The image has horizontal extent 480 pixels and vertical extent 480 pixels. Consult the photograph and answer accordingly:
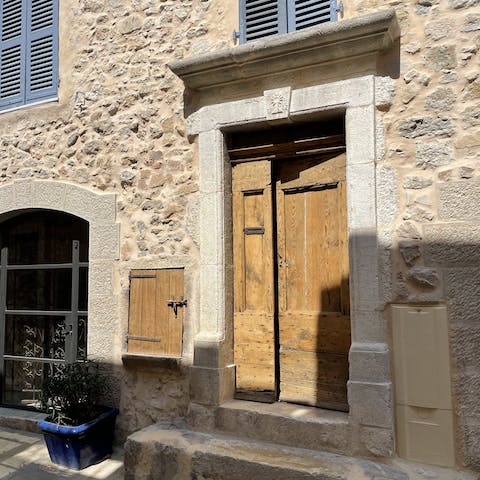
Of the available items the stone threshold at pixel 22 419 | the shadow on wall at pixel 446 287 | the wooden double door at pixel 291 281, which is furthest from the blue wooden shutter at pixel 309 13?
the stone threshold at pixel 22 419

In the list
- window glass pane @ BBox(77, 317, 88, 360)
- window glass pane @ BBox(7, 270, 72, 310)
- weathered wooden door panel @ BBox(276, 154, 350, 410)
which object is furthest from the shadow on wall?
window glass pane @ BBox(7, 270, 72, 310)

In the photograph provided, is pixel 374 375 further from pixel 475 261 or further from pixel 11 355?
pixel 11 355

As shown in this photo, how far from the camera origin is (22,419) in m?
4.25

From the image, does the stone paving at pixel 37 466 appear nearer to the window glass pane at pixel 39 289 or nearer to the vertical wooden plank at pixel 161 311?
the vertical wooden plank at pixel 161 311

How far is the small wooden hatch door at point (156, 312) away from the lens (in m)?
3.50

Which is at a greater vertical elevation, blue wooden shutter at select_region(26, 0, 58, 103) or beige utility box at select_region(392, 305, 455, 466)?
blue wooden shutter at select_region(26, 0, 58, 103)

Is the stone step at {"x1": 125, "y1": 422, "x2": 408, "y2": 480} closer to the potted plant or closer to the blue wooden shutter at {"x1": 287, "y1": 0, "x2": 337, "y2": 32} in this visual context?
the potted plant

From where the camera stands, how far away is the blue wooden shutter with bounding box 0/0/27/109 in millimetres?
4582

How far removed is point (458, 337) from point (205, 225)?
1.82m

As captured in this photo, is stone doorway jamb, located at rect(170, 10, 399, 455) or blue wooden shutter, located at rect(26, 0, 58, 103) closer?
stone doorway jamb, located at rect(170, 10, 399, 455)

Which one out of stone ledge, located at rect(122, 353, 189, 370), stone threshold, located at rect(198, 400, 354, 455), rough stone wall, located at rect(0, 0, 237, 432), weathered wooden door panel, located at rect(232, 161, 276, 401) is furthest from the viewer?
rough stone wall, located at rect(0, 0, 237, 432)

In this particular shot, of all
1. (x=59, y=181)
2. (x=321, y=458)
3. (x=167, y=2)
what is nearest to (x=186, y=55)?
(x=167, y=2)

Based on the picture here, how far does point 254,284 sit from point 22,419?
8.63ft

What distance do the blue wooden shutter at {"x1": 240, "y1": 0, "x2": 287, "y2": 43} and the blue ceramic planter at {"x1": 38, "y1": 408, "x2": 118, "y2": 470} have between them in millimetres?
3106
